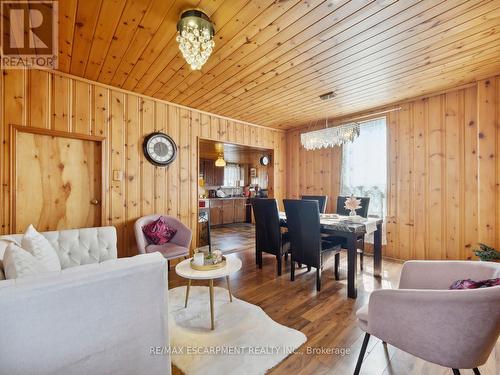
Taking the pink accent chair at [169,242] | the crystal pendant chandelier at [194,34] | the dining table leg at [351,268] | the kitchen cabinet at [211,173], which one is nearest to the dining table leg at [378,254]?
the dining table leg at [351,268]

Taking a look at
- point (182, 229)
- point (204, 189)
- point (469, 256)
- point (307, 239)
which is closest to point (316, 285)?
point (307, 239)

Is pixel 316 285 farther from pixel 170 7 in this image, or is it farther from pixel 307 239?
pixel 170 7

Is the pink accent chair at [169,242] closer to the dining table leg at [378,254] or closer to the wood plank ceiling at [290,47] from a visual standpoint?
the wood plank ceiling at [290,47]

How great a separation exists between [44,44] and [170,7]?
1.44 m

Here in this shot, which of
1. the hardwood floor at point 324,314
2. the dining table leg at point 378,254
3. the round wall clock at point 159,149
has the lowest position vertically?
the hardwood floor at point 324,314

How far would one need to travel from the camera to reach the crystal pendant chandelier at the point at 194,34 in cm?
169

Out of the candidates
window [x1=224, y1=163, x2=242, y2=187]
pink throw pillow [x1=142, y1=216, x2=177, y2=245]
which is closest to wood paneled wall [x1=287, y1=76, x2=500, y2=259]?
pink throw pillow [x1=142, y1=216, x2=177, y2=245]

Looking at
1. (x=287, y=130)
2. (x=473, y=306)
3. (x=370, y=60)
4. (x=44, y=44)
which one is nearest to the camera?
(x=473, y=306)

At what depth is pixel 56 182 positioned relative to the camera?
9.30ft

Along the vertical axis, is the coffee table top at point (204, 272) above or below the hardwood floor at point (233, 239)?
above

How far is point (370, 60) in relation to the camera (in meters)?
2.39

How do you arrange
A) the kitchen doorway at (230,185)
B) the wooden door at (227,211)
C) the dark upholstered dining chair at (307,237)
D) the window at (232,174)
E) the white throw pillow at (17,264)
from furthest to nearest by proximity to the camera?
the window at (232,174), the wooden door at (227,211), the kitchen doorway at (230,185), the dark upholstered dining chair at (307,237), the white throw pillow at (17,264)

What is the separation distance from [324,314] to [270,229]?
1.27 metres

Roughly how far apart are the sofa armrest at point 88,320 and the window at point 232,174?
6950 millimetres
